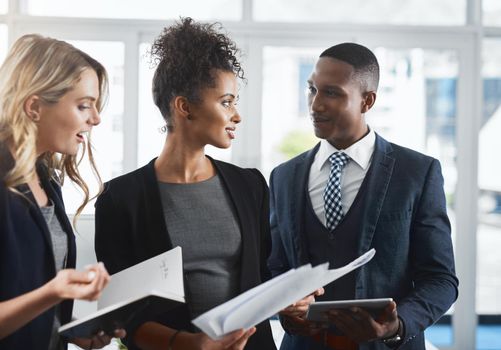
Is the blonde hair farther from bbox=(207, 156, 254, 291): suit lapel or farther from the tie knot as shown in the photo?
the tie knot

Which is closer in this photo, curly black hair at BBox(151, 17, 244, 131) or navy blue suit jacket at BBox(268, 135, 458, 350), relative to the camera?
curly black hair at BBox(151, 17, 244, 131)

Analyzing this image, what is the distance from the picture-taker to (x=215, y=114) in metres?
1.62

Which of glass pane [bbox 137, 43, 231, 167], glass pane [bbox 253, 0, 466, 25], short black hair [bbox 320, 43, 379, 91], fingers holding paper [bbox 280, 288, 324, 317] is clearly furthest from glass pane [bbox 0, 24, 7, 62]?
fingers holding paper [bbox 280, 288, 324, 317]

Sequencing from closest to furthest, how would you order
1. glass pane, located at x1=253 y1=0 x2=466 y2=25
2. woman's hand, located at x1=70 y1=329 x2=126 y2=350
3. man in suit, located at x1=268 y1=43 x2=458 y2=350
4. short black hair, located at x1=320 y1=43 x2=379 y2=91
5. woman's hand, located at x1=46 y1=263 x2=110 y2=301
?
woman's hand, located at x1=46 y1=263 x2=110 y2=301 → woman's hand, located at x1=70 y1=329 x2=126 y2=350 → man in suit, located at x1=268 y1=43 x2=458 y2=350 → short black hair, located at x1=320 y1=43 x2=379 y2=91 → glass pane, located at x1=253 y1=0 x2=466 y2=25

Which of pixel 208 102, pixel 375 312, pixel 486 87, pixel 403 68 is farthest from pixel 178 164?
pixel 486 87

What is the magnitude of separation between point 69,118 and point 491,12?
411 centimetres

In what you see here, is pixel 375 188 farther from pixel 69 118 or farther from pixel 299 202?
pixel 69 118

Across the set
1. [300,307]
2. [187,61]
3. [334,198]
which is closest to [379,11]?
[334,198]

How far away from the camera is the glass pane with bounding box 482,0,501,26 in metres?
4.84

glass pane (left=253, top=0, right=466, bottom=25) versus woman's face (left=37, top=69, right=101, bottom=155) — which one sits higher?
glass pane (left=253, top=0, right=466, bottom=25)

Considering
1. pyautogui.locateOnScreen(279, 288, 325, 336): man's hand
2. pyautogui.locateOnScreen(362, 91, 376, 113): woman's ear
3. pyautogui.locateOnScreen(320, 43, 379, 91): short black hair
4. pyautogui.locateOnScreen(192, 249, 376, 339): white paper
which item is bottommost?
pyautogui.locateOnScreen(279, 288, 325, 336): man's hand

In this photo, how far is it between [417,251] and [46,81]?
3.42 ft

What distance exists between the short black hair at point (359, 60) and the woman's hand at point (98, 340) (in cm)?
104

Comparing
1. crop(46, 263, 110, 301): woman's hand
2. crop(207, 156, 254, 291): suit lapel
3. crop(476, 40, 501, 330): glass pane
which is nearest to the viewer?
crop(46, 263, 110, 301): woman's hand
